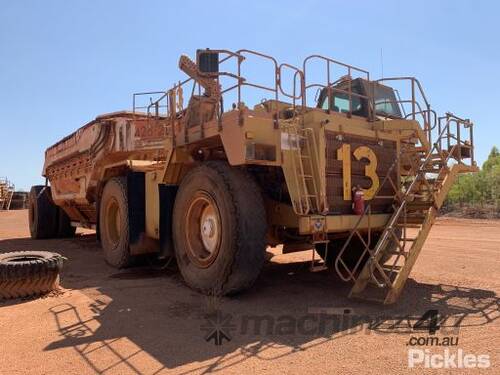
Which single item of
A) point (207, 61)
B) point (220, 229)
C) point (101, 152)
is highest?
point (207, 61)

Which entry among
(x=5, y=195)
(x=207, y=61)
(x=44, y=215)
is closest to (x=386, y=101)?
(x=207, y=61)

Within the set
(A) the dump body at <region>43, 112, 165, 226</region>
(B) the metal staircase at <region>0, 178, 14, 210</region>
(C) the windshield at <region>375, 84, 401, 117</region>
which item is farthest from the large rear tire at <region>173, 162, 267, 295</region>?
(B) the metal staircase at <region>0, 178, 14, 210</region>

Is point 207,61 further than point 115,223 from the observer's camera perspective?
No

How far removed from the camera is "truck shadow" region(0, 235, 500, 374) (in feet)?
12.9

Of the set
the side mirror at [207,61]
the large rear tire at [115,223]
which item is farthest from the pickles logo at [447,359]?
the large rear tire at [115,223]

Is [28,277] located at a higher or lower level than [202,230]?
lower

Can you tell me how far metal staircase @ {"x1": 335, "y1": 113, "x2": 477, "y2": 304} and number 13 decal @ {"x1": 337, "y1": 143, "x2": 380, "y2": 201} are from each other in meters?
0.15

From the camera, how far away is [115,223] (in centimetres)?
894

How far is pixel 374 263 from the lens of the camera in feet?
17.7

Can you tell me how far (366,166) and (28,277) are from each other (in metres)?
4.57

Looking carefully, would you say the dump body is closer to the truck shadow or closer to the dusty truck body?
the dusty truck body

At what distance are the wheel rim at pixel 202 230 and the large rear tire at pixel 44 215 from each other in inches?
351

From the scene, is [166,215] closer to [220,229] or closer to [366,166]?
[220,229]

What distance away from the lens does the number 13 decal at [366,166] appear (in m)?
5.90
